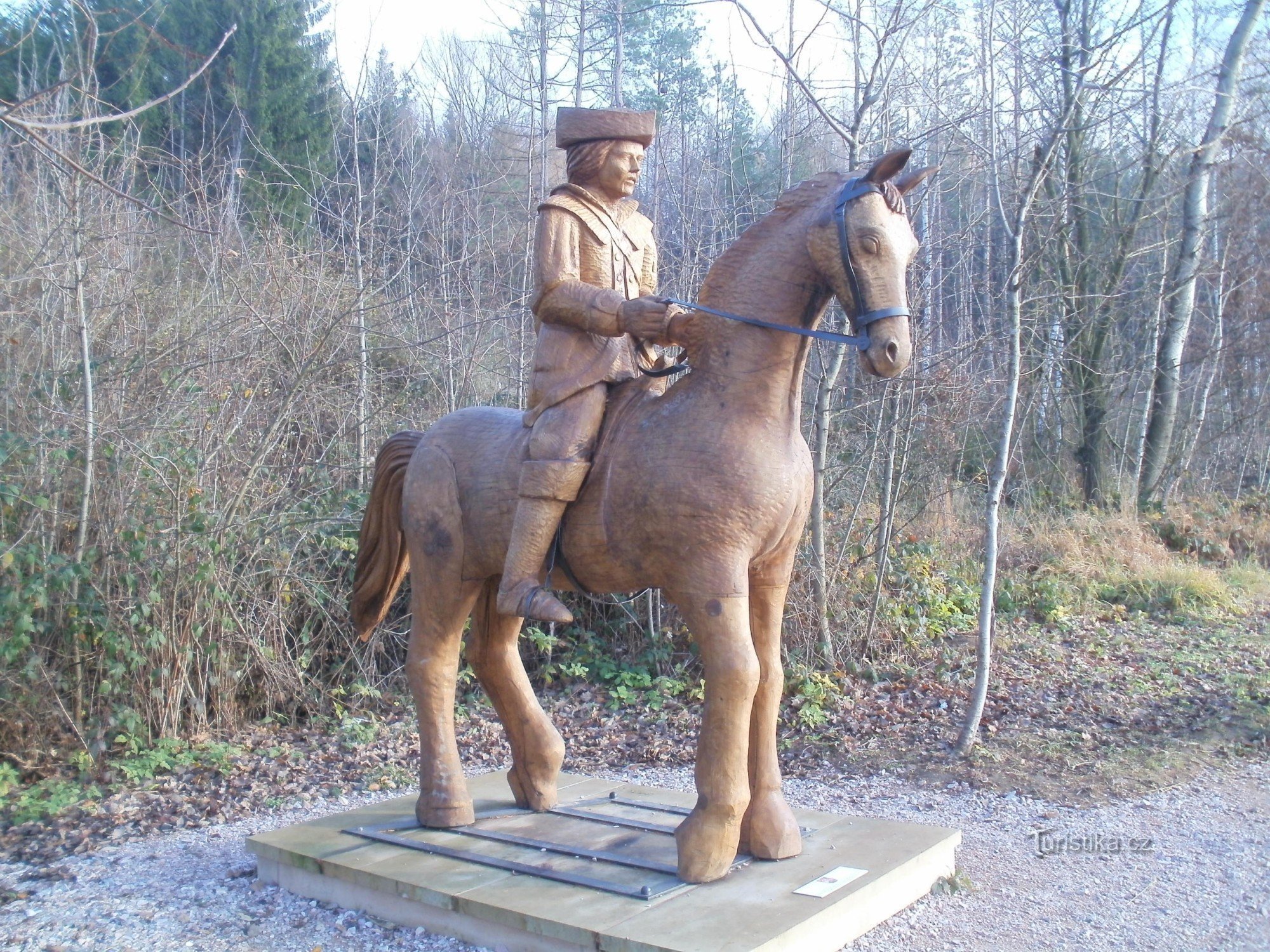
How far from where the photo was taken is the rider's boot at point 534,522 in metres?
3.61

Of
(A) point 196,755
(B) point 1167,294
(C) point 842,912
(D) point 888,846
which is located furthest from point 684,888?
(B) point 1167,294

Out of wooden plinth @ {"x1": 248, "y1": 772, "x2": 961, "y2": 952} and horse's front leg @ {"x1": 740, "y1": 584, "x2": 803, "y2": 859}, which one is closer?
wooden plinth @ {"x1": 248, "y1": 772, "x2": 961, "y2": 952}

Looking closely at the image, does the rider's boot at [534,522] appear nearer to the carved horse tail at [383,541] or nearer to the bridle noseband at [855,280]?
the carved horse tail at [383,541]

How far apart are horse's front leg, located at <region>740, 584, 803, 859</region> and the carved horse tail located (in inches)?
64.0

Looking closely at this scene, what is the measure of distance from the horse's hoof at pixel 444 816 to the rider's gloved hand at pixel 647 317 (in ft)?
6.89

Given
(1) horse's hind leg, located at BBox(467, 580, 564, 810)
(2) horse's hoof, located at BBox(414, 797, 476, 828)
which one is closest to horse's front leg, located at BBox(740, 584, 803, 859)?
Result: (1) horse's hind leg, located at BBox(467, 580, 564, 810)

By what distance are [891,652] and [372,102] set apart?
6.76 meters

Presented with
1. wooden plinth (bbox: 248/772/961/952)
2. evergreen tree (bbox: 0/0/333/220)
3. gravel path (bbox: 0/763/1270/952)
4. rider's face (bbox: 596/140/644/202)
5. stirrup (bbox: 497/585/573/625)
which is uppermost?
evergreen tree (bbox: 0/0/333/220)

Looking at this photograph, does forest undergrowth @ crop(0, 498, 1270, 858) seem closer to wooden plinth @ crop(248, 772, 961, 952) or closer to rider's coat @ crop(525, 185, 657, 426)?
wooden plinth @ crop(248, 772, 961, 952)

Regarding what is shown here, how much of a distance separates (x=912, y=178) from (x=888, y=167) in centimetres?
13

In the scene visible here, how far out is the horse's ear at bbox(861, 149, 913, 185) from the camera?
3.02 m

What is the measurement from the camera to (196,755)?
6145mm

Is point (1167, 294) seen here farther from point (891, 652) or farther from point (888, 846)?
point (888, 846)

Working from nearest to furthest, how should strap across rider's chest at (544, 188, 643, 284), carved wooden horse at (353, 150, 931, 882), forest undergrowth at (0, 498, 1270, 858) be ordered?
carved wooden horse at (353, 150, 931, 882) < strap across rider's chest at (544, 188, 643, 284) < forest undergrowth at (0, 498, 1270, 858)
